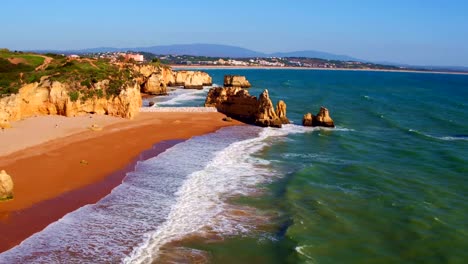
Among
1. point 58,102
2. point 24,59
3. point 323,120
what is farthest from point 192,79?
point 58,102

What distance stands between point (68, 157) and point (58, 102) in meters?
13.5

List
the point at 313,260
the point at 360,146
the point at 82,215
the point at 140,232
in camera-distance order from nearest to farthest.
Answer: the point at 313,260 < the point at 140,232 < the point at 82,215 < the point at 360,146

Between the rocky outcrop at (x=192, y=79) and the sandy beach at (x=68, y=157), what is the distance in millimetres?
50874

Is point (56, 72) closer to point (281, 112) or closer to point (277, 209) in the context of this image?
point (281, 112)

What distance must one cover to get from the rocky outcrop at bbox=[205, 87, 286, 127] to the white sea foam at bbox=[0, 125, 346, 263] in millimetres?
12696

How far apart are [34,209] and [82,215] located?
2277 millimetres

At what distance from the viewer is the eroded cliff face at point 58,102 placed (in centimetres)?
3716

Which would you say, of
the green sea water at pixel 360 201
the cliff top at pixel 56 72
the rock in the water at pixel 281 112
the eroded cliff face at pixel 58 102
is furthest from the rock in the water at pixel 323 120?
the cliff top at pixel 56 72

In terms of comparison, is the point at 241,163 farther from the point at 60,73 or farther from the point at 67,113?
the point at 60,73

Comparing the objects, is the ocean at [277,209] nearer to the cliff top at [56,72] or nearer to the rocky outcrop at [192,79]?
the cliff top at [56,72]

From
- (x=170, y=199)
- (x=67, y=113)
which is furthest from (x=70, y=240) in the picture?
(x=67, y=113)

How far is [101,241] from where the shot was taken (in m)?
17.8

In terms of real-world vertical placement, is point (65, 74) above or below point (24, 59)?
below

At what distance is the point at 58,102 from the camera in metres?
41.3
